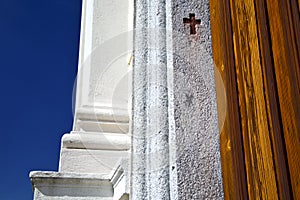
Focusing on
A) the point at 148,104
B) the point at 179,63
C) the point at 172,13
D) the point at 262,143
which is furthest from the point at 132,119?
the point at 262,143

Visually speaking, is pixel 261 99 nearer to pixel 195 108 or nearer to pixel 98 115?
pixel 195 108

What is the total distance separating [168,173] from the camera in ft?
3.65

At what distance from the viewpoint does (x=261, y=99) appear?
0.95 metres

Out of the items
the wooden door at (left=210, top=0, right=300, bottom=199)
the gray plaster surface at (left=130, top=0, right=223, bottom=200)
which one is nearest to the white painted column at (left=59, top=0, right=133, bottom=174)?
the gray plaster surface at (left=130, top=0, right=223, bottom=200)

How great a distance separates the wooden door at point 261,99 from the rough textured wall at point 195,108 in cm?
4

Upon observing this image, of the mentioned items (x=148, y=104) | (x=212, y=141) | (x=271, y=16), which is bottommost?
(x=212, y=141)

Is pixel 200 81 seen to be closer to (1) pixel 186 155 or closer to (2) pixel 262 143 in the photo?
(1) pixel 186 155

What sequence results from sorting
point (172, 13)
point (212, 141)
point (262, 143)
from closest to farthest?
point (262, 143), point (212, 141), point (172, 13)

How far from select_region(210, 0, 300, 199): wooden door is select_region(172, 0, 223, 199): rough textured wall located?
4cm

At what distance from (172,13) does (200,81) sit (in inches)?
8.3

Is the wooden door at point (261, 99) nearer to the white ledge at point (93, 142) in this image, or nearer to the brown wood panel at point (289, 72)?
the brown wood panel at point (289, 72)

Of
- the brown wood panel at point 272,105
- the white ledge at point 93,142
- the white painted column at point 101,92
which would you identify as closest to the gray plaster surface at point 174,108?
the brown wood panel at point 272,105

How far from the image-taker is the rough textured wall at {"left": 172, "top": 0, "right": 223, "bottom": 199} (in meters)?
1.10

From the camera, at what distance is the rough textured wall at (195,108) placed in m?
1.10
